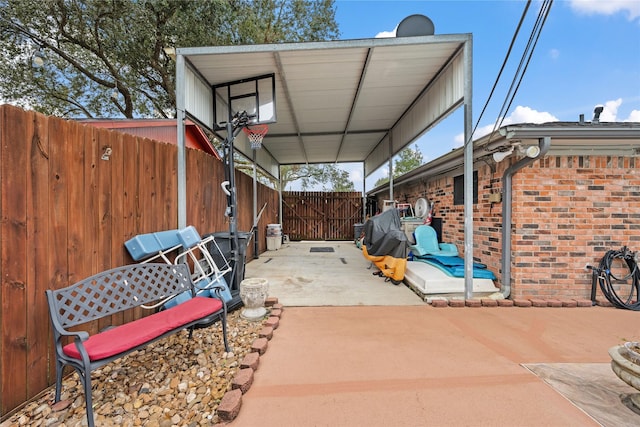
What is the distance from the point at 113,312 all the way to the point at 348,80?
441 centimetres

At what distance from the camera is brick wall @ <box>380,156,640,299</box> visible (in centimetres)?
371

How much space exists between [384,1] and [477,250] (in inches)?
193

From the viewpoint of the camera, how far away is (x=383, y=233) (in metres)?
4.72

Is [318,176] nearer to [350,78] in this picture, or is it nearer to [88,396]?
[350,78]

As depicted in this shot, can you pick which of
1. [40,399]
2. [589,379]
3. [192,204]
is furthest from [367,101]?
[40,399]

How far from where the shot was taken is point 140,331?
1.88 metres

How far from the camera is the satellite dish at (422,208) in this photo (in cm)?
618

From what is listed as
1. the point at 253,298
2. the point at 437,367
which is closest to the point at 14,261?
the point at 253,298

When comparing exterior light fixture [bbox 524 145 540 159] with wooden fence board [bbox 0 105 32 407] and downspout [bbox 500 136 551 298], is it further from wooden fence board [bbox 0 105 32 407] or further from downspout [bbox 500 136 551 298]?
wooden fence board [bbox 0 105 32 407]

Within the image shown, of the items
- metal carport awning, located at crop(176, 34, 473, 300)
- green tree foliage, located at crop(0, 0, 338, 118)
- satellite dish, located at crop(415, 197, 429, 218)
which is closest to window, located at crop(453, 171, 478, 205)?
satellite dish, located at crop(415, 197, 429, 218)

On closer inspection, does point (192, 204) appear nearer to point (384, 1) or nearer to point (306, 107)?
point (306, 107)

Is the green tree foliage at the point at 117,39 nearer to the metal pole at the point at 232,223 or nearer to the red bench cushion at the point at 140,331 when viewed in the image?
the metal pole at the point at 232,223

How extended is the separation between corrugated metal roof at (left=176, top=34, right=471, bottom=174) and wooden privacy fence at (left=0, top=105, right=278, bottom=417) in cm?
173

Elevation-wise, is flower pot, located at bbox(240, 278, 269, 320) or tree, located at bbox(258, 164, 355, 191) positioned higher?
tree, located at bbox(258, 164, 355, 191)
